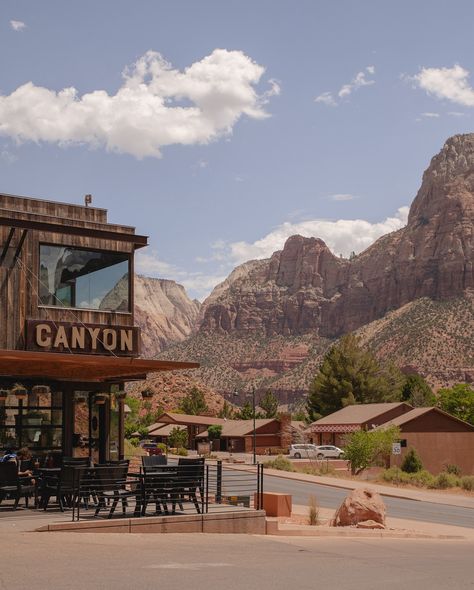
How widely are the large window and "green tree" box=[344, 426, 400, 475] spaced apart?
28.7 meters

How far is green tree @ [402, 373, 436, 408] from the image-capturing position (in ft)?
293

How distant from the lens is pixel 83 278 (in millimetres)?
23047

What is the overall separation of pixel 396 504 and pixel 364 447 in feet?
50.3

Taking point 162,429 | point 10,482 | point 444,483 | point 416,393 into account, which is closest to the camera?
point 10,482

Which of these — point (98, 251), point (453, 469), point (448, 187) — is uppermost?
point (448, 187)

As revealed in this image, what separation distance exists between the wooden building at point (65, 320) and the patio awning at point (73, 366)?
2.0 inches

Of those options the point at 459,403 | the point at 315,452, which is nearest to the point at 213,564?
the point at 315,452

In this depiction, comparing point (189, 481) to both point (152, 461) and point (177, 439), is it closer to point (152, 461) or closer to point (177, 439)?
point (152, 461)

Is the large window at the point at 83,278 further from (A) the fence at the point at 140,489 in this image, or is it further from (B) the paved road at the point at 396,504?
(B) the paved road at the point at 396,504

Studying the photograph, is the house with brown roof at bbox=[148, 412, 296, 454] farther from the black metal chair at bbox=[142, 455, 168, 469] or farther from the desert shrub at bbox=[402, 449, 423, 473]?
the black metal chair at bbox=[142, 455, 168, 469]

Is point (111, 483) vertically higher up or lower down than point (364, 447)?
higher up

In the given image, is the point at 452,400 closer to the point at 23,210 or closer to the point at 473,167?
the point at 23,210

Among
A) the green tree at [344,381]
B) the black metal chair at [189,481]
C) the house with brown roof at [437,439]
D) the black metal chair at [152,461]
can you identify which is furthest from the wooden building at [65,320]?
the green tree at [344,381]

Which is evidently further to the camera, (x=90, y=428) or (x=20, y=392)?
(x=90, y=428)
